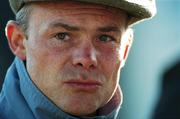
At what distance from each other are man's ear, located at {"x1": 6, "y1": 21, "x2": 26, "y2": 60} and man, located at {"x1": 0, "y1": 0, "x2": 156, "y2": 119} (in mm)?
53

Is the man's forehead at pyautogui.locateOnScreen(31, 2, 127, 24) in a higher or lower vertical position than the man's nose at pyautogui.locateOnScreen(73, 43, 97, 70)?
higher

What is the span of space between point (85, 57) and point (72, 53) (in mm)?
96

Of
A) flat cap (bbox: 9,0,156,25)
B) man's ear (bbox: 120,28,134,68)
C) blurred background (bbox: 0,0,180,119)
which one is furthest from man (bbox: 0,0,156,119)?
blurred background (bbox: 0,0,180,119)

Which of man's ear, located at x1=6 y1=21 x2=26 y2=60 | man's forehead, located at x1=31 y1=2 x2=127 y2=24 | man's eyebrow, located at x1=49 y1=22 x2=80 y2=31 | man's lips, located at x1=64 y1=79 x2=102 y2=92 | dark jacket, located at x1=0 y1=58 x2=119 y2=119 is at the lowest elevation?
dark jacket, located at x1=0 y1=58 x2=119 y2=119

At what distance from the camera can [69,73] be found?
185 inches

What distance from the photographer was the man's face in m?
4.71

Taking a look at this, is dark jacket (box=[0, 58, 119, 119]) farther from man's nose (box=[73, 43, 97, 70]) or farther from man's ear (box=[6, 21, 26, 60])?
man's nose (box=[73, 43, 97, 70])

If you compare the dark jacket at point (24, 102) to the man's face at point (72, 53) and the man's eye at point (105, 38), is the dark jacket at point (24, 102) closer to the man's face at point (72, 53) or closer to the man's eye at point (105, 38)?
the man's face at point (72, 53)

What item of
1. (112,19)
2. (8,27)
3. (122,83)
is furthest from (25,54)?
(122,83)

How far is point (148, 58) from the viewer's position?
848 centimetres

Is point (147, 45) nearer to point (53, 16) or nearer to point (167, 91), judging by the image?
point (167, 91)

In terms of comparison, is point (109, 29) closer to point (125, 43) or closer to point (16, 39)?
point (125, 43)

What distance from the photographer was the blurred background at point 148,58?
8.15 meters

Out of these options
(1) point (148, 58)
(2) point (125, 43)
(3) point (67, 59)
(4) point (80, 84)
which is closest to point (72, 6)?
(3) point (67, 59)
